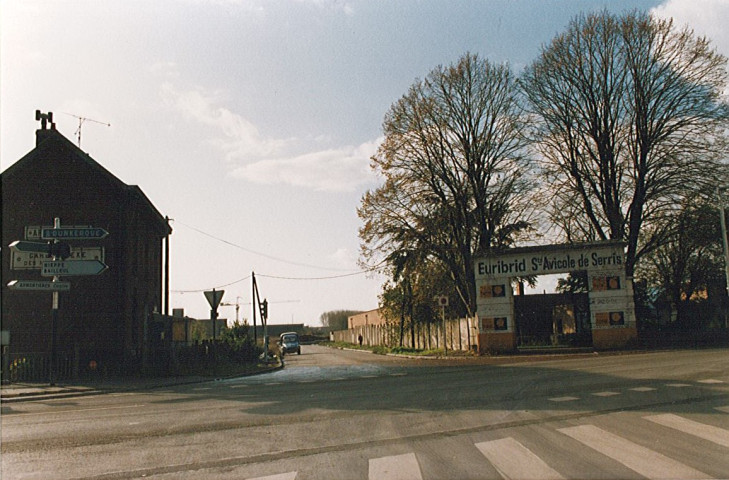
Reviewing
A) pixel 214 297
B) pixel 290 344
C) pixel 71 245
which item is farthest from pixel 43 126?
pixel 290 344

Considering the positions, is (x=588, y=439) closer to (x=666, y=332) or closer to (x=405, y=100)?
(x=666, y=332)

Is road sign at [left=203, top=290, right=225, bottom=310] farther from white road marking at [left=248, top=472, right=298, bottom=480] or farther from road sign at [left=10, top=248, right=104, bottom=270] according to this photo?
white road marking at [left=248, top=472, right=298, bottom=480]

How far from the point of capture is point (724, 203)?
31234 mm

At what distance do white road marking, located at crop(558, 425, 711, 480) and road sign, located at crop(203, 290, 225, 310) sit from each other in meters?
20.9

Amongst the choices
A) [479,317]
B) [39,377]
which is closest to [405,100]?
[479,317]

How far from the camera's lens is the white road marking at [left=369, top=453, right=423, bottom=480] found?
6954mm

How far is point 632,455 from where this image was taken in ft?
24.9

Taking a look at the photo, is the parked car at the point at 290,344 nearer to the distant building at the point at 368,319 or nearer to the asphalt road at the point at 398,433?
the distant building at the point at 368,319

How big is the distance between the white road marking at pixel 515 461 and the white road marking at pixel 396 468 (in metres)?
0.90

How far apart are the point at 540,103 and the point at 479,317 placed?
41.3 feet

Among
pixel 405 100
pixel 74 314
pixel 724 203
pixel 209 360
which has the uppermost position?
pixel 405 100

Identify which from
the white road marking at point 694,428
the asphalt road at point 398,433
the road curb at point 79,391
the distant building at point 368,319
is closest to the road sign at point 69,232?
the road curb at point 79,391

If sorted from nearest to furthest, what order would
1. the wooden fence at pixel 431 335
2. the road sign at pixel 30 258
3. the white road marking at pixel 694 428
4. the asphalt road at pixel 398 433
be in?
1. the asphalt road at pixel 398 433
2. the white road marking at pixel 694 428
3. the road sign at pixel 30 258
4. the wooden fence at pixel 431 335

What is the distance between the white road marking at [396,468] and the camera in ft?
22.8
